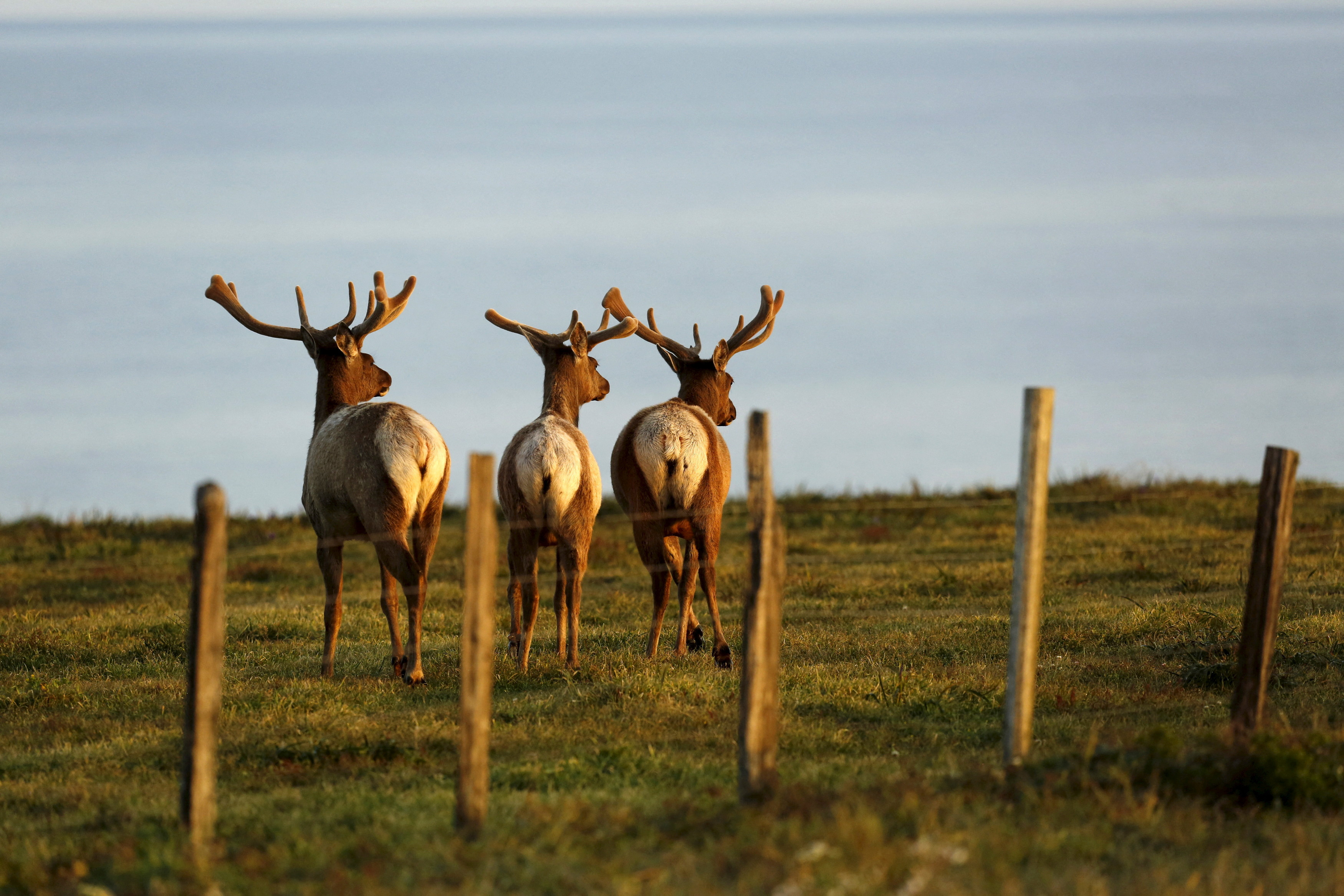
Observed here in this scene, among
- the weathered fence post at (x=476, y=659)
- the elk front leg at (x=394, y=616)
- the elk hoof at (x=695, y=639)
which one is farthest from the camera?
the elk hoof at (x=695, y=639)

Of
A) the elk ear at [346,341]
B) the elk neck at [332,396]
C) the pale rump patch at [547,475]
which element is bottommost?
the pale rump patch at [547,475]

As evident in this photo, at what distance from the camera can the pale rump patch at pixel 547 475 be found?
1033 centimetres

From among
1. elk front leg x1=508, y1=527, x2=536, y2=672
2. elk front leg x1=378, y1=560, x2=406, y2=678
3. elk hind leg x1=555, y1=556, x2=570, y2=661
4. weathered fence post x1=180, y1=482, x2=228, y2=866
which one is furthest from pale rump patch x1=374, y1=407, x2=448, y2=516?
weathered fence post x1=180, y1=482, x2=228, y2=866

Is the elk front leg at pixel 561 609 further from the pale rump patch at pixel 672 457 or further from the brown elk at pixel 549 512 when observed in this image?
the pale rump patch at pixel 672 457

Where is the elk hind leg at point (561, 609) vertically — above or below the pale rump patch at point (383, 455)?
below

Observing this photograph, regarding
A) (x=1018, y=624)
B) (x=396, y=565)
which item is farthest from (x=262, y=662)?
(x=1018, y=624)

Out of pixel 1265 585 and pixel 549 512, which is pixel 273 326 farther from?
pixel 1265 585

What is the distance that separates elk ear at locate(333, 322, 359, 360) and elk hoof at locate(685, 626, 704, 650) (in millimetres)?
3808

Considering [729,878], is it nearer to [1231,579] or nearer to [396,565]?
[396,565]

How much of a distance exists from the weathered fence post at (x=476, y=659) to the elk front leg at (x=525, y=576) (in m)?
4.44

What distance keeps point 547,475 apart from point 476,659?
4683 mm

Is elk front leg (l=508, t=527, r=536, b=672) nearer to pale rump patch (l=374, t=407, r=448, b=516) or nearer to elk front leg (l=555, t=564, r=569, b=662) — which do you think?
elk front leg (l=555, t=564, r=569, b=662)

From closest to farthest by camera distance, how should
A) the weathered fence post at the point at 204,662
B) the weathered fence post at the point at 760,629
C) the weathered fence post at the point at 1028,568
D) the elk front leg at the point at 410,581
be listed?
the weathered fence post at the point at 204,662 → the weathered fence post at the point at 760,629 → the weathered fence post at the point at 1028,568 → the elk front leg at the point at 410,581

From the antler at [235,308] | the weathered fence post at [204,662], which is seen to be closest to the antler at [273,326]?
the antler at [235,308]
